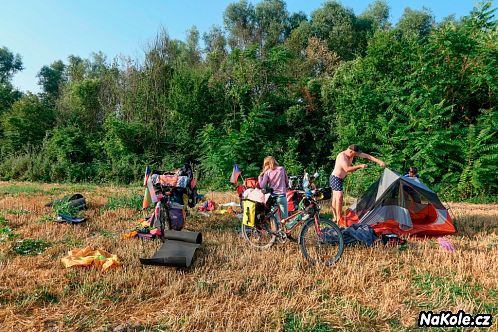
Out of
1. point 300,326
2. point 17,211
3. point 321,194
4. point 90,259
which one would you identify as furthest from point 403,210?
point 17,211

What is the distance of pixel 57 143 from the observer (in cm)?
1734

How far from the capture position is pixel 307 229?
5043 millimetres

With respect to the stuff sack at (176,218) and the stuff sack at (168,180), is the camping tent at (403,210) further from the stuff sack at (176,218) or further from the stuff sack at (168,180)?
the stuff sack at (168,180)

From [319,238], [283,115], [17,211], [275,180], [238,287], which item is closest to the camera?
[238,287]

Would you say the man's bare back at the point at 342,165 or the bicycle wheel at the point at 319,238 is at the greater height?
the man's bare back at the point at 342,165

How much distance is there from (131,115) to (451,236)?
1596 cm

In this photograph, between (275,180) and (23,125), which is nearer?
(275,180)

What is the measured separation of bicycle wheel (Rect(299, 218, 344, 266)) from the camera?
493 cm

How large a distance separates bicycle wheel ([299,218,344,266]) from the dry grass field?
0.22m

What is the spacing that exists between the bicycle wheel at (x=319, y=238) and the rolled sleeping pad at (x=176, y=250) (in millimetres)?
1617

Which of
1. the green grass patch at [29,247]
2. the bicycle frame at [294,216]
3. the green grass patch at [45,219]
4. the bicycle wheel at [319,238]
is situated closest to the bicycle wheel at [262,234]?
the bicycle frame at [294,216]

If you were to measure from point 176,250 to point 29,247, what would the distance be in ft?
7.96

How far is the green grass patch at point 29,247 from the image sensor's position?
516 cm

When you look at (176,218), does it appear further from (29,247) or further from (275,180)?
(29,247)
